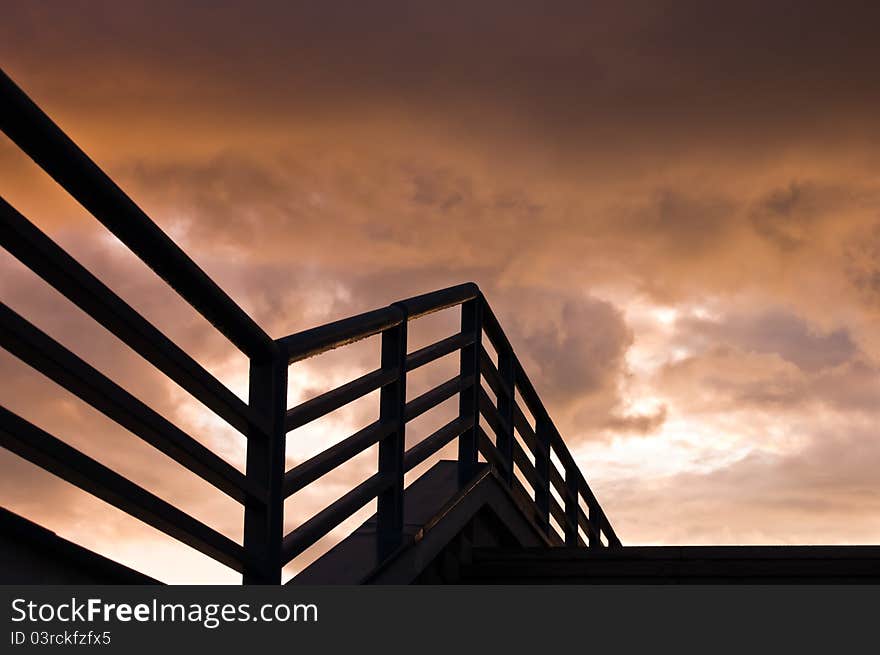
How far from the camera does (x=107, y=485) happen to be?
8.32ft

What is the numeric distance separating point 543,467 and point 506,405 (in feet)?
3.63

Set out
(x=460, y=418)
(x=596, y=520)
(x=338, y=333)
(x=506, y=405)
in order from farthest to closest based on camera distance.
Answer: (x=596, y=520), (x=506, y=405), (x=460, y=418), (x=338, y=333)

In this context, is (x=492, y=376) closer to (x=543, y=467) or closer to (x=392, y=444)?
(x=543, y=467)

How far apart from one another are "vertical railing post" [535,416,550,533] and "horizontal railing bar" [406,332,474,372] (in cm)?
201

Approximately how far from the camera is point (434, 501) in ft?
17.6

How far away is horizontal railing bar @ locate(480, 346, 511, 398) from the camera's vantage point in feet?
21.4

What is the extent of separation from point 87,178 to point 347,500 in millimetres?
1850

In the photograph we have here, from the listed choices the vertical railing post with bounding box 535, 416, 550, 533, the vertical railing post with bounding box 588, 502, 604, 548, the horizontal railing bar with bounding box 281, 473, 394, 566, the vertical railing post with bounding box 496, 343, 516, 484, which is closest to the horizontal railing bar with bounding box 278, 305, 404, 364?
the horizontal railing bar with bounding box 281, 473, 394, 566

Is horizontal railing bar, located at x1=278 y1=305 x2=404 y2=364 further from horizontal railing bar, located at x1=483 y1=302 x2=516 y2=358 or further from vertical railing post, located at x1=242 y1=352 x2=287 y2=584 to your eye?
horizontal railing bar, located at x1=483 y1=302 x2=516 y2=358

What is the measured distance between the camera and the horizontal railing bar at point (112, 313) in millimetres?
2324

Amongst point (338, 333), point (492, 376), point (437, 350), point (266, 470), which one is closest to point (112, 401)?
point (266, 470)
